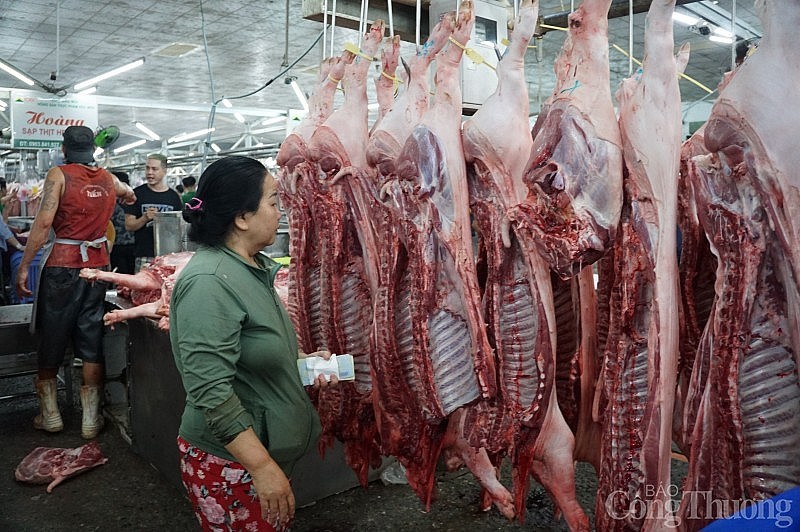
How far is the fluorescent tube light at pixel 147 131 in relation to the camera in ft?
67.8

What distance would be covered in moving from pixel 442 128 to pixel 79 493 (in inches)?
151

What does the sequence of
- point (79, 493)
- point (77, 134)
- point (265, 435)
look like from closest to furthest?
1. point (265, 435)
2. point (79, 493)
3. point (77, 134)

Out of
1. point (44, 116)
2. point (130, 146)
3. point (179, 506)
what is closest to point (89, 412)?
point (179, 506)

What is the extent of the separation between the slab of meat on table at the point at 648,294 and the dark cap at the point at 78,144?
4844mm

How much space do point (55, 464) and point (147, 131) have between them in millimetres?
18850

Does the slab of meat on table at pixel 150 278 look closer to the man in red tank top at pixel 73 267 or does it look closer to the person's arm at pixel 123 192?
the man in red tank top at pixel 73 267

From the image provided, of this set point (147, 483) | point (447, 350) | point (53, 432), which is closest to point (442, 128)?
point (447, 350)

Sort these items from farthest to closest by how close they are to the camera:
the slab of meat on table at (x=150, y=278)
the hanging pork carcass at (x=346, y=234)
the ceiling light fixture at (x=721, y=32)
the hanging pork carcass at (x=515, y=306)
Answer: the ceiling light fixture at (x=721, y=32) → the slab of meat on table at (x=150, y=278) → the hanging pork carcass at (x=346, y=234) → the hanging pork carcass at (x=515, y=306)

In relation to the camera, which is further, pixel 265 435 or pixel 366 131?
pixel 366 131

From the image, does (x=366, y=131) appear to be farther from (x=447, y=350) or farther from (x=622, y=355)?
(x=622, y=355)

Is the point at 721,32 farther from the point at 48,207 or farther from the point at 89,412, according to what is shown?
the point at 89,412

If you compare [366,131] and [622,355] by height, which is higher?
[366,131]

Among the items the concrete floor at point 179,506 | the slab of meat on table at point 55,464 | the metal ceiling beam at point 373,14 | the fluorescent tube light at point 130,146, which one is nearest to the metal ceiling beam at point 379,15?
the metal ceiling beam at point 373,14

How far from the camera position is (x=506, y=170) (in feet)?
7.23
